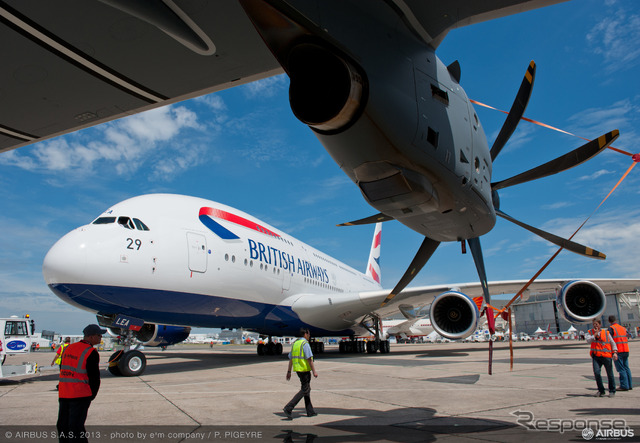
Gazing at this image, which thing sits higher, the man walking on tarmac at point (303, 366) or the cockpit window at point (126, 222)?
the cockpit window at point (126, 222)

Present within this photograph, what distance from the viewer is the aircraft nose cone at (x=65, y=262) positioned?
883 centimetres

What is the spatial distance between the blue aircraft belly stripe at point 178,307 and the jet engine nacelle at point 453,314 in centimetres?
530

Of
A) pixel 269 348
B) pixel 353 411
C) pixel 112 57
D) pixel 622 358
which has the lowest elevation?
pixel 269 348

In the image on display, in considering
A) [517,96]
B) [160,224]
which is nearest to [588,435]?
[517,96]

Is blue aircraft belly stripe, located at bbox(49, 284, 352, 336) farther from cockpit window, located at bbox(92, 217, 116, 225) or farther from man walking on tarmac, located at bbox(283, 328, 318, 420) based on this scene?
man walking on tarmac, located at bbox(283, 328, 318, 420)

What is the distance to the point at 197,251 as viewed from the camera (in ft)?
36.8

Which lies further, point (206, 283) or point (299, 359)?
point (206, 283)

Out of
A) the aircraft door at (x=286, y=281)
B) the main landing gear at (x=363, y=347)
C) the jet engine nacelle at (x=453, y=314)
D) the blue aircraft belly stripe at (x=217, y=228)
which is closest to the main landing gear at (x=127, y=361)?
the blue aircraft belly stripe at (x=217, y=228)

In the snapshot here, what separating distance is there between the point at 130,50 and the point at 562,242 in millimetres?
4523

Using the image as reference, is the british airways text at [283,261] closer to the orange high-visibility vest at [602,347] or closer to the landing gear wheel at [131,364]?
the landing gear wheel at [131,364]

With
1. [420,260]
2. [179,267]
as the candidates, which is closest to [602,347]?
[420,260]

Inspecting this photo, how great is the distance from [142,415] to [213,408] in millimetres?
963

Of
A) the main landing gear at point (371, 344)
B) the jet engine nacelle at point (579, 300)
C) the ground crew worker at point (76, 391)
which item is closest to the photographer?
the ground crew worker at point (76, 391)

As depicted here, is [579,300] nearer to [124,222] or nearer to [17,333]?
[124,222]
